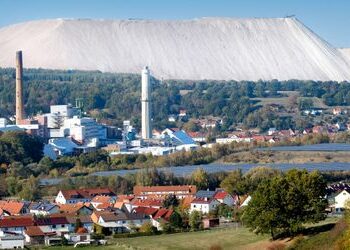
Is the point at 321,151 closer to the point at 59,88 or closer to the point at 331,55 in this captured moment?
the point at 59,88

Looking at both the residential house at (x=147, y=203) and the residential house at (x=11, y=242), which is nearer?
the residential house at (x=11, y=242)

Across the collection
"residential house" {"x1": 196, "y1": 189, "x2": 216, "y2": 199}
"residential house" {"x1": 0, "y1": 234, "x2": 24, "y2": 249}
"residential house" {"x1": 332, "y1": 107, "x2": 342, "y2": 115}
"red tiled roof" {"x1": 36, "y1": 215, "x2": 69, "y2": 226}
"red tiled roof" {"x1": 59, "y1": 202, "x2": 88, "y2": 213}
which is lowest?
"residential house" {"x1": 0, "y1": 234, "x2": 24, "y2": 249}

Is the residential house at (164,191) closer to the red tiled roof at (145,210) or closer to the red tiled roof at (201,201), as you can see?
the red tiled roof at (201,201)

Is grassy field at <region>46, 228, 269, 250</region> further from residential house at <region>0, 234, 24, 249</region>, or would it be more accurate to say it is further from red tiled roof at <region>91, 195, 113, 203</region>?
red tiled roof at <region>91, 195, 113, 203</region>

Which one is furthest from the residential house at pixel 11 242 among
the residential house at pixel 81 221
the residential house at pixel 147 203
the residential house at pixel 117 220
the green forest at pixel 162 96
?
the green forest at pixel 162 96

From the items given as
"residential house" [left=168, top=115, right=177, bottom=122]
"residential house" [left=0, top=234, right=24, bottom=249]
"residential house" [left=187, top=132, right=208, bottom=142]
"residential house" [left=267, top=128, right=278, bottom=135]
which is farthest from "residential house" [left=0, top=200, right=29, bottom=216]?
"residential house" [left=168, top=115, right=177, bottom=122]

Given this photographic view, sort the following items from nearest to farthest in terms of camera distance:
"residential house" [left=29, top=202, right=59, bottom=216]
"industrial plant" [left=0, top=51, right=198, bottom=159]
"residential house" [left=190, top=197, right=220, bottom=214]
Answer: "residential house" [left=29, top=202, right=59, bottom=216] < "residential house" [left=190, top=197, right=220, bottom=214] < "industrial plant" [left=0, top=51, right=198, bottom=159]

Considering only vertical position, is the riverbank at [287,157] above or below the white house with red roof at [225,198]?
above
